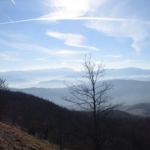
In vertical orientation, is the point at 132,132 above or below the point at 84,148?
below

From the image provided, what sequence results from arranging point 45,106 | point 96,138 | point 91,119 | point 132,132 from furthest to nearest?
point 45,106 < point 132,132 < point 91,119 < point 96,138

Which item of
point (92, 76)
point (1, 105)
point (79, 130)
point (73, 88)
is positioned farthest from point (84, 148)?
point (1, 105)

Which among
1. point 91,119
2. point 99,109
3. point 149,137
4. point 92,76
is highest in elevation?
point 92,76

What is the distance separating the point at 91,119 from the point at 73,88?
2.05m

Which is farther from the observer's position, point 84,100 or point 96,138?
point 84,100

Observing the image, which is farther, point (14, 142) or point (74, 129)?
point (74, 129)

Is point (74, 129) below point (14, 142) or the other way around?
the other way around

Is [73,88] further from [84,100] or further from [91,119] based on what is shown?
[91,119]

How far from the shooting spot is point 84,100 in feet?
23.3

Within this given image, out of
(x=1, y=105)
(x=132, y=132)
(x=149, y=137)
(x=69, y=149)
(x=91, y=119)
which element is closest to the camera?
(x=91, y=119)

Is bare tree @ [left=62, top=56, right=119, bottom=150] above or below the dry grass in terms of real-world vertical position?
above

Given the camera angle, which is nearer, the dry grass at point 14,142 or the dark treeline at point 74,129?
the dry grass at point 14,142

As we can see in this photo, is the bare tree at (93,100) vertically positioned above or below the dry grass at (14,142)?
above

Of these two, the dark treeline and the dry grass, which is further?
the dark treeline
